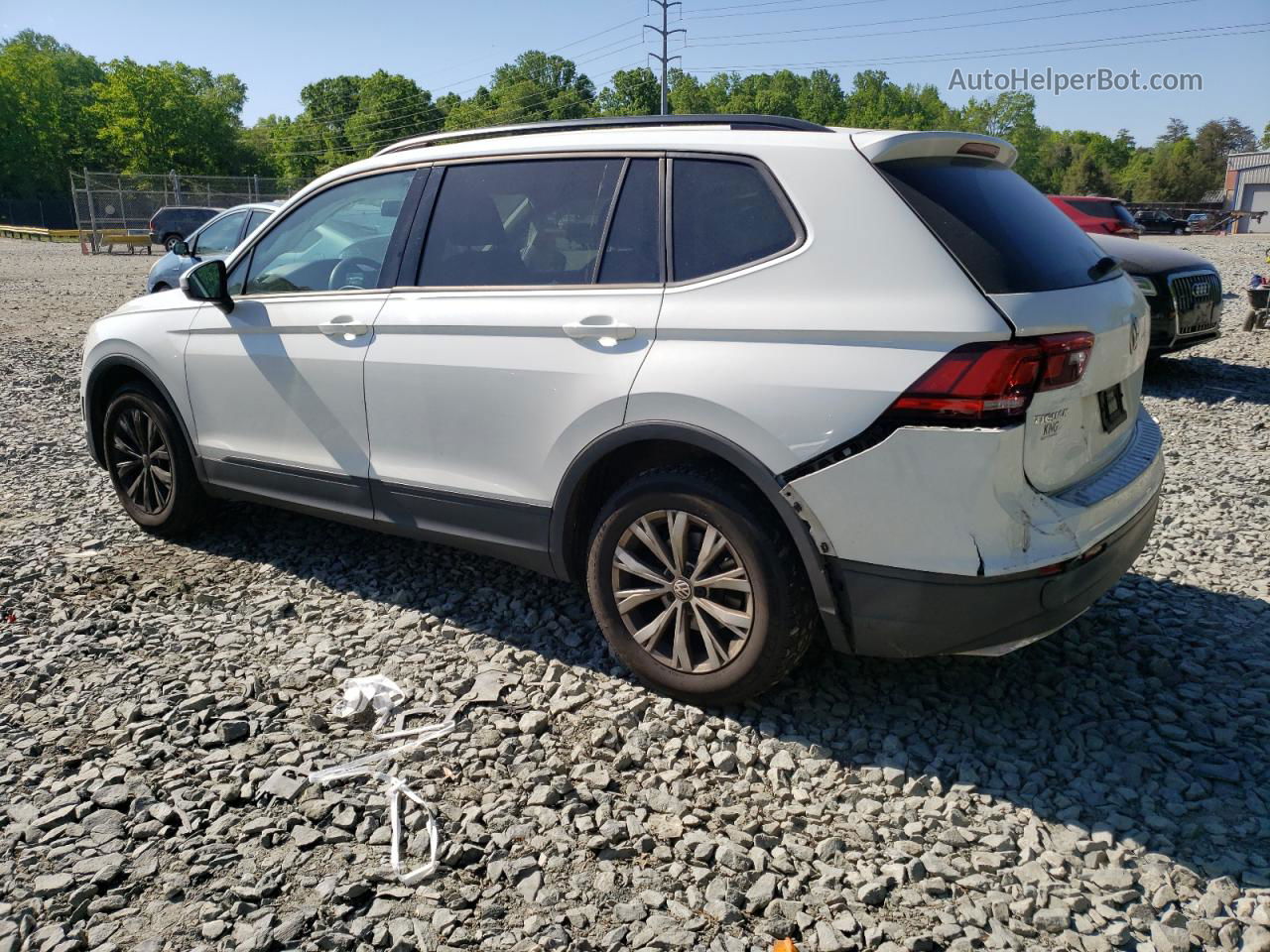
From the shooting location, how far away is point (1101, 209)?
13.2 m

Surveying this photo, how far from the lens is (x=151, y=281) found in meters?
13.5

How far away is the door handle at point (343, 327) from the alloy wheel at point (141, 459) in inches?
57.4

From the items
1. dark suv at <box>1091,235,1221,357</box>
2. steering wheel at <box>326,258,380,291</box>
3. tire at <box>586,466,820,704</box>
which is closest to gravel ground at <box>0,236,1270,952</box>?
tire at <box>586,466,820,704</box>

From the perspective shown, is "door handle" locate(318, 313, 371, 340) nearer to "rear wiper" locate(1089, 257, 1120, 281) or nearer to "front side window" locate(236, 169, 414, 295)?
"front side window" locate(236, 169, 414, 295)

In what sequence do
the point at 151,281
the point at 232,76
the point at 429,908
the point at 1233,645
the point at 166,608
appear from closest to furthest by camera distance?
the point at 429,908
the point at 1233,645
the point at 166,608
the point at 151,281
the point at 232,76

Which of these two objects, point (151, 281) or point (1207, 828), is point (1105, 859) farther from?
point (151, 281)

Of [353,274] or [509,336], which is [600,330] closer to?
[509,336]

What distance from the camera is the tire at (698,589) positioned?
3.19 metres

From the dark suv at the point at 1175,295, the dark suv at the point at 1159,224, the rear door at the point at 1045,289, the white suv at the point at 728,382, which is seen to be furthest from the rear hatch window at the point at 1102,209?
the dark suv at the point at 1159,224

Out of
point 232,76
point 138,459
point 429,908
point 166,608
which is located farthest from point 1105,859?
point 232,76

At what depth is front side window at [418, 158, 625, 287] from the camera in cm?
365

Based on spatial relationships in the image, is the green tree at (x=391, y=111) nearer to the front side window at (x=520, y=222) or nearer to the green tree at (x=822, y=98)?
the green tree at (x=822, y=98)

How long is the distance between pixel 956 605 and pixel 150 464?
4269 millimetres

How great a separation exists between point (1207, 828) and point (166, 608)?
4.15m
